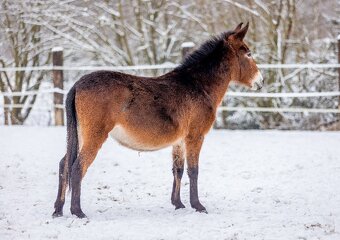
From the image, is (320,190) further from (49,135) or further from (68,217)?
(49,135)

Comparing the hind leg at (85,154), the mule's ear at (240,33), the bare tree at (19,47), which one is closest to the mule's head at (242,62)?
the mule's ear at (240,33)

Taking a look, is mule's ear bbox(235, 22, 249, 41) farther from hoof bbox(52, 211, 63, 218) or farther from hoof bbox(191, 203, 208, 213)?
hoof bbox(52, 211, 63, 218)

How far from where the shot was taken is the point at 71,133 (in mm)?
5188

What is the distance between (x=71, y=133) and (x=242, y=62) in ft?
7.35

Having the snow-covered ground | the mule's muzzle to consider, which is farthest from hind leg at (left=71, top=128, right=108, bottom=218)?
the mule's muzzle

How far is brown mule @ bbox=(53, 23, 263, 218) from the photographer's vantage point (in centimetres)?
510

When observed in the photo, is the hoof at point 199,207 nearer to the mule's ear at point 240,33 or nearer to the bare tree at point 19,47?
the mule's ear at point 240,33

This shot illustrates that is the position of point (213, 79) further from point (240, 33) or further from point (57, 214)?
Answer: point (57, 214)

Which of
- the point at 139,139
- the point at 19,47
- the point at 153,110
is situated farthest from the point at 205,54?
the point at 19,47

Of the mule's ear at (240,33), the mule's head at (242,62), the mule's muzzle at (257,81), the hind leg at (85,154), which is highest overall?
the mule's ear at (240,33)

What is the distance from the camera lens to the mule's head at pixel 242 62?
6.09m

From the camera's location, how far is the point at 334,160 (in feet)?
26.5

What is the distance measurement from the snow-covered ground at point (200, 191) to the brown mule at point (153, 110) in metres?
0.43

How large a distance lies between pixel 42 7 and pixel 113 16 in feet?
6.53
